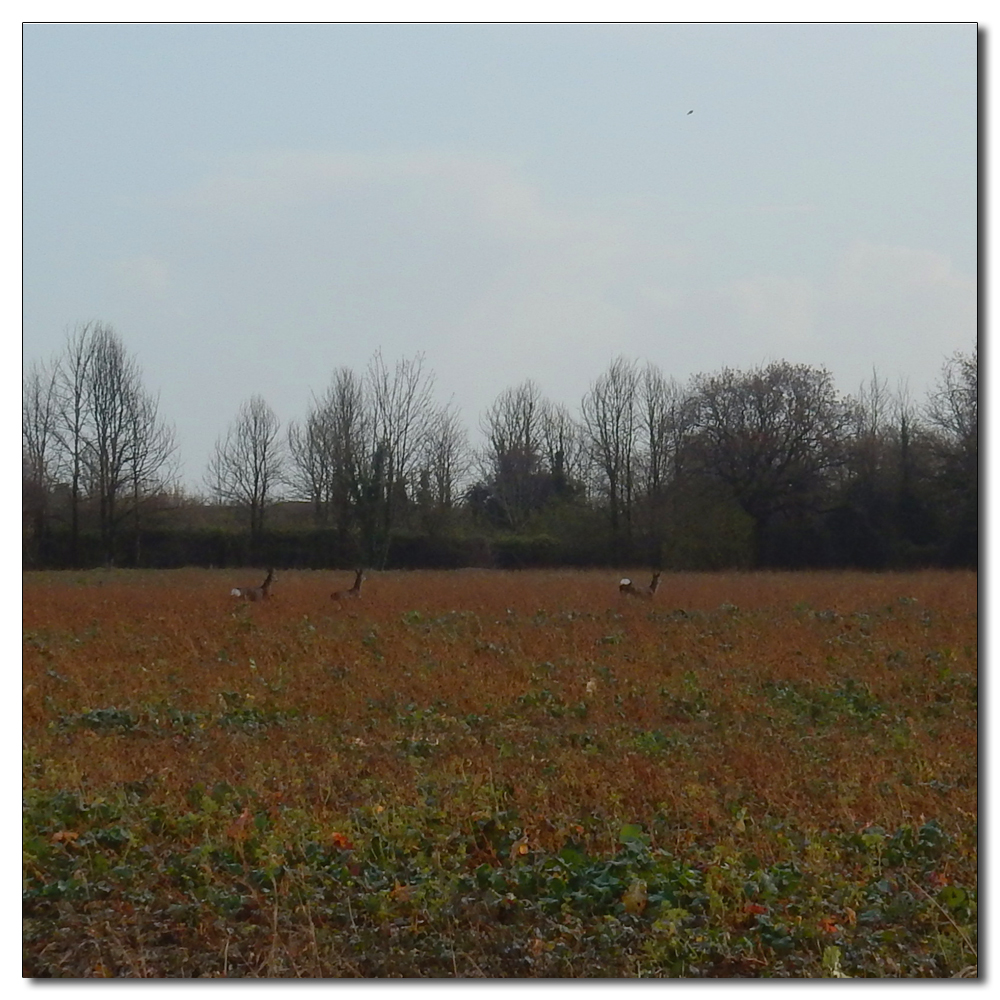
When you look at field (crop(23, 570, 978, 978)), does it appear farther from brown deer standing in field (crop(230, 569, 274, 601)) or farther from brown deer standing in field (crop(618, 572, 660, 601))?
brown deer standing in field (crop(618, 572, 660, 601))

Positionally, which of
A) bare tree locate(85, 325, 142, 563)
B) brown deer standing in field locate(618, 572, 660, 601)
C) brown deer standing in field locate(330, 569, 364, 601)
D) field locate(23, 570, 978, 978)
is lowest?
field locate(23, 570, 978, 978)

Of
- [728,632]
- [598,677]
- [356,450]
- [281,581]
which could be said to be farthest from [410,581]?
[598,677]

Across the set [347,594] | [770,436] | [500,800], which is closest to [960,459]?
[500,800]

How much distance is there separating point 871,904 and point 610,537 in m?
21.9

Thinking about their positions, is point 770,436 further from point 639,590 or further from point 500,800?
point 500,800

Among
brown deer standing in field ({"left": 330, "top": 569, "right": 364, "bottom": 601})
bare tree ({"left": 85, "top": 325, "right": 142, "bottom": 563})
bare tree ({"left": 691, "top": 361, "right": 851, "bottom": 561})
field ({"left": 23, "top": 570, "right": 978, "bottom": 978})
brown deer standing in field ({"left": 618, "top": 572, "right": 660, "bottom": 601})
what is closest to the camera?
field ({"left": 23, "top": 570, "right": 978, "bottom": 978})

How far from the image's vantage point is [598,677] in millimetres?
10758

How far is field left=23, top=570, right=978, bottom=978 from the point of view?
15.3ft

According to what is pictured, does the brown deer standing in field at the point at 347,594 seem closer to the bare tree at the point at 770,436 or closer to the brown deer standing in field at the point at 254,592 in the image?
the brown deer standing in field at the point at 254,592

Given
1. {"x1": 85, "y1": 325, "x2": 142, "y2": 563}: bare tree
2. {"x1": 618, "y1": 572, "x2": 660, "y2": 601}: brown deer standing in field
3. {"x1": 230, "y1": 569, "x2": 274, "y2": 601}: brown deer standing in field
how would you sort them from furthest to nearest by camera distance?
{"x1": 618, "y1": 572, "x2": 660, "y2": 601}: brown deer standing in field < {"x1": 230, "y1": 569, "x2": 274, "y2": 601}: brown deer standing in field < {"x1": 85, "y1": 325, "x2": 142, "y2": 563}: bare tree

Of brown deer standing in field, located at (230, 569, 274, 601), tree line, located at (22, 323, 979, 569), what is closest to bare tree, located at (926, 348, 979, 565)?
tree line, located at (22, 323, 979, 569)

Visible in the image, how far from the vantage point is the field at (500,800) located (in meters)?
4.65

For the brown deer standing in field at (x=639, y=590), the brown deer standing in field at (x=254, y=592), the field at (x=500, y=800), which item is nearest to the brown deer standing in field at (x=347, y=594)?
the brown deer standing in field at (x=254, y=592)

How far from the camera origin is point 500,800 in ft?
21.1
